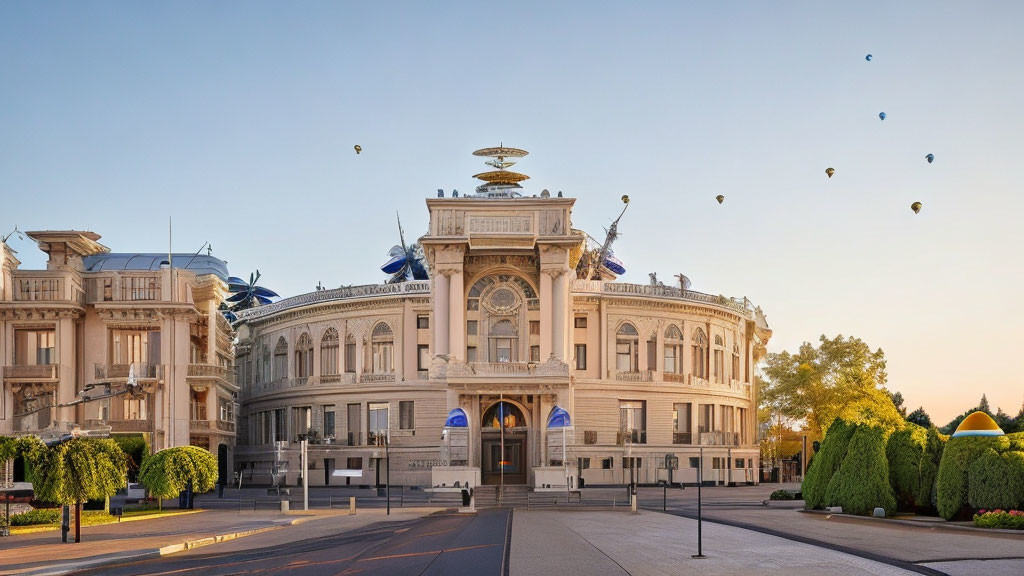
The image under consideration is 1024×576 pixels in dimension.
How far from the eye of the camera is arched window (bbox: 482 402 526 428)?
80938 mm

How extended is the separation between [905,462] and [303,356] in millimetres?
58471

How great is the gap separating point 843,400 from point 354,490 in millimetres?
38393

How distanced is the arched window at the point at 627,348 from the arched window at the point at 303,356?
81.8 feet

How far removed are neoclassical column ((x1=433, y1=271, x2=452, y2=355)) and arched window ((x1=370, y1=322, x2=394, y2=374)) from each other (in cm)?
1236

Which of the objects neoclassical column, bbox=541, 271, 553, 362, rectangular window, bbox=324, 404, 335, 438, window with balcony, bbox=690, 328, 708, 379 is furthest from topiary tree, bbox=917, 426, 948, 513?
rectangular window, bbox=324, 404, 335, 438

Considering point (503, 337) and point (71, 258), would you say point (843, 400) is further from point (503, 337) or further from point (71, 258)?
point (71, 258)

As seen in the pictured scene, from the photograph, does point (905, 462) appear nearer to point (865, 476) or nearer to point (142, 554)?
point (865, 476)

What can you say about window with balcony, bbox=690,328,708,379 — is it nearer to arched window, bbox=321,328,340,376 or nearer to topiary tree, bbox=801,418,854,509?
arched window, bbox=321,328,340,376

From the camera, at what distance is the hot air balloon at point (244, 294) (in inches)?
4719

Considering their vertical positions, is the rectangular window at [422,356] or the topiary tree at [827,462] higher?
the rectangular window at [422,356]

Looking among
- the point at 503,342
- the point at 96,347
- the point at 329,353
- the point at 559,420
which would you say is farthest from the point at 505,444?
the point at 96,347

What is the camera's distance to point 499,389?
253ft

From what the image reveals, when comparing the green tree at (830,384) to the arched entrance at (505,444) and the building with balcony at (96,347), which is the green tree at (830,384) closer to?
the arched entrance at (505,444)

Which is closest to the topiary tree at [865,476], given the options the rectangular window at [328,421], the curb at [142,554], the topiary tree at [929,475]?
the topiary tree at [929,475]
